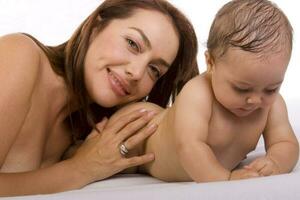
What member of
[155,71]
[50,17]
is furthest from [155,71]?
[50,17]

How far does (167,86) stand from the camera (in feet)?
4.85

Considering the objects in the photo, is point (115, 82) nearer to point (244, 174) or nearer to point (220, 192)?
point (244, 174)

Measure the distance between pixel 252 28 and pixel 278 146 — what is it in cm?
29

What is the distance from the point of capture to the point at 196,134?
103 centimetres

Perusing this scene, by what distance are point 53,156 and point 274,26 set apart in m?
0.70

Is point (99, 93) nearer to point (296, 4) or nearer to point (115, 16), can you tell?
point (115, 16)

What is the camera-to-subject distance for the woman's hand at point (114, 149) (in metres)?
1.14

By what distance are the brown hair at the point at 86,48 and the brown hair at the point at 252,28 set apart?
34cm

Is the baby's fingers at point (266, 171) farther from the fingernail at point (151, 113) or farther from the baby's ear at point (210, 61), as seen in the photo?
the fingernail at point (151, 113)

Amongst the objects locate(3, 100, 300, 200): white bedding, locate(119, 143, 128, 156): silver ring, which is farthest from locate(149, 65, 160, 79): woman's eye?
locate(3, 100, 300, 200): white bedding

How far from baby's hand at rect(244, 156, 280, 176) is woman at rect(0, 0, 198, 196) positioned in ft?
0.94

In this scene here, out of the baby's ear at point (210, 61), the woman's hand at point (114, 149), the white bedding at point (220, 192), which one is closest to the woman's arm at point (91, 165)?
the woman's hand at point (114, 149)

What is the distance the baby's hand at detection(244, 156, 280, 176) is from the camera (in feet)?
3.15

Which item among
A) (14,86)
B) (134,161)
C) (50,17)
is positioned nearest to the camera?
(14,86)
